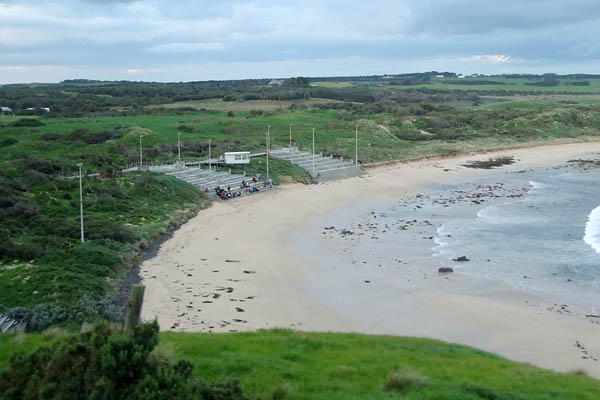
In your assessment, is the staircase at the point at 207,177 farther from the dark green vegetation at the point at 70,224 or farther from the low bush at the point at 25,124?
the low bush at the point at 25,124

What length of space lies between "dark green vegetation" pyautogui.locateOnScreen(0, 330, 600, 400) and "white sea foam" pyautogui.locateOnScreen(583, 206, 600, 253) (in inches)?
661

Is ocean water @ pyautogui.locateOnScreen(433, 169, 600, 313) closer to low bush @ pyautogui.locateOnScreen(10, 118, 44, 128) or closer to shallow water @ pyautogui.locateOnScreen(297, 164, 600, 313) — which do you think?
shallow water @ pyautogui.locateOnScreen(297, 164, 600, 313)

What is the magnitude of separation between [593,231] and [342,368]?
912 inches

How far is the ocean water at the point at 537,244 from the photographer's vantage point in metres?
20.7

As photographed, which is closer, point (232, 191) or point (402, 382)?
point (402, 382)

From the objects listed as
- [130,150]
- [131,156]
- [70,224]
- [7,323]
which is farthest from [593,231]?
[130,150]

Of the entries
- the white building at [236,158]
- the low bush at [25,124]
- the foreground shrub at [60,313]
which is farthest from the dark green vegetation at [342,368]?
the low bush at [25,124]

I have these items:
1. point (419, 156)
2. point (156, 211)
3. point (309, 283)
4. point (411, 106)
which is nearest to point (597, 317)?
point (309, 283)

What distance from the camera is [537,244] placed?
26.0 meters

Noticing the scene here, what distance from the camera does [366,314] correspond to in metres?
17.7

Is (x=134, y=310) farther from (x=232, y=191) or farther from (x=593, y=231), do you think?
(x=232, y=191)

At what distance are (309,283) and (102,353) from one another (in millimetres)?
14525

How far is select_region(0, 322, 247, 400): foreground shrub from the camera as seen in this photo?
6.46 m

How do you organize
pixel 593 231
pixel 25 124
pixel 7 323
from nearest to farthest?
pixel 7 323, pixel 593 231, pixel 25 124
